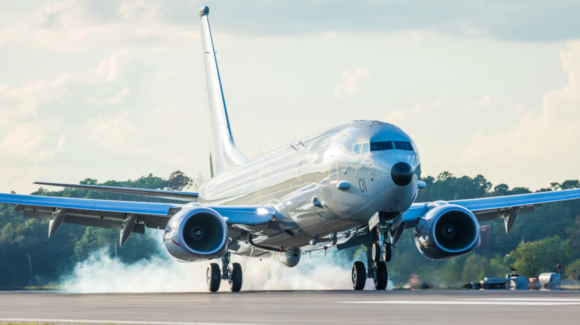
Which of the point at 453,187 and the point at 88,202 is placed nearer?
the point at 88,202

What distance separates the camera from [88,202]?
28469mm

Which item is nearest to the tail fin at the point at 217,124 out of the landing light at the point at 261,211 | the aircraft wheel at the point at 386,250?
the landing light at the point at 261,211

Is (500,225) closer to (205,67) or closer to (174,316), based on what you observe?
(205,67)

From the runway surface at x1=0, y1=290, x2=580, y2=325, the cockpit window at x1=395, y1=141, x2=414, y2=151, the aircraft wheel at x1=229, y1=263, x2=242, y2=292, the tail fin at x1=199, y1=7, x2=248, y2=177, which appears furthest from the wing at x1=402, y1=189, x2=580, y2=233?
the runway surface at x1=0, y1=290, x2=580, y2=325

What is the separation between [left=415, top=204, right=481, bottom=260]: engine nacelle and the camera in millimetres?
25328

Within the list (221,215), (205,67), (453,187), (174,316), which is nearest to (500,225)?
(453,187)

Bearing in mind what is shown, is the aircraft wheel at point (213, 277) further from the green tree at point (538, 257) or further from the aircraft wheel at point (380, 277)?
the green tree at point (538, 257)

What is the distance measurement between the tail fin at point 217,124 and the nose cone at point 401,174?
14.9m

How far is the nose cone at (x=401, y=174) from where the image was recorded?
72.5 ft

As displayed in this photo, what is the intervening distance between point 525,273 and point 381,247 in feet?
79.4

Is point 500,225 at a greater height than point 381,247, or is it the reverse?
point 500,225

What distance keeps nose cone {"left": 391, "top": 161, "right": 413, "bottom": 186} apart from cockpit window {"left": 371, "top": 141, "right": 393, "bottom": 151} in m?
0.71

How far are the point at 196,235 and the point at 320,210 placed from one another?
3.69m

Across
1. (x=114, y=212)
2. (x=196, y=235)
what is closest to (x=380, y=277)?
(x=196, y=235)
